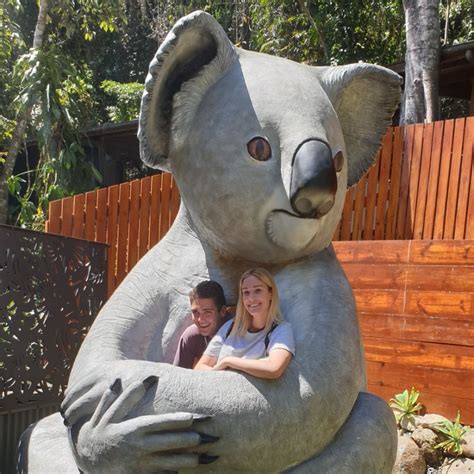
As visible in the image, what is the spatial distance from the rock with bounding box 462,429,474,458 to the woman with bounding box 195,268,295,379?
9.84 ft

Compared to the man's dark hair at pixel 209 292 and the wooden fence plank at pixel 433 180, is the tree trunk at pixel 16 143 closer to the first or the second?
the wooden fence plank at pixel 433 180

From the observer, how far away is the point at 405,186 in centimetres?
604

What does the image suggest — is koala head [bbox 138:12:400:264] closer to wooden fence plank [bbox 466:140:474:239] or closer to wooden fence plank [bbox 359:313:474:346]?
wooden fence plank [bbox 359:313:474:346]

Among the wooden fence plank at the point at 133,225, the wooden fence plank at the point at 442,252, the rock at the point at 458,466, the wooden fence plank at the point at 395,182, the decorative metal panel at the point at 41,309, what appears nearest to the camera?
the decorative metal panel at the point at 41,309

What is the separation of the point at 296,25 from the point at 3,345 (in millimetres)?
10224

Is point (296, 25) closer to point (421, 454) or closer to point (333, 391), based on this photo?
point (421, 454)

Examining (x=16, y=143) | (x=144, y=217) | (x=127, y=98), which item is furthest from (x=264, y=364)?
(x=127, y=98)

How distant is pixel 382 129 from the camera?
8.61 ft

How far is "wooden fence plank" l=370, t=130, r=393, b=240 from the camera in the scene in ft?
20.2

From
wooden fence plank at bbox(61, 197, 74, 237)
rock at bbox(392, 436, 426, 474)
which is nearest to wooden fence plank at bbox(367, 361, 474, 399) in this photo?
rock at bbox(392, 436, 426, 474)

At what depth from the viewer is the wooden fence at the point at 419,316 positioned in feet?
15.6

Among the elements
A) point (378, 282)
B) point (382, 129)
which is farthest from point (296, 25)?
point (382, 129)

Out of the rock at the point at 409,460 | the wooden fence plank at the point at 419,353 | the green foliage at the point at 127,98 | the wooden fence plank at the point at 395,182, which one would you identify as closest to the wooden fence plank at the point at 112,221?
the wooden fence plank at the point at 395,182

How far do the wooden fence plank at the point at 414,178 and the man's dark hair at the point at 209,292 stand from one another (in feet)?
13.4
